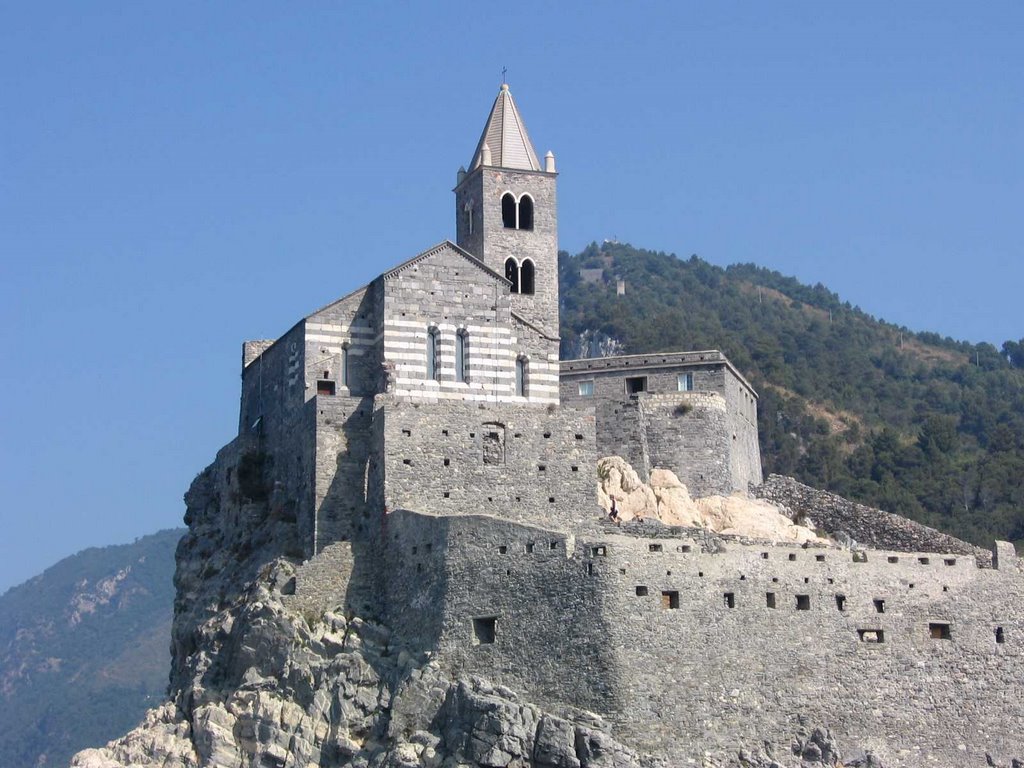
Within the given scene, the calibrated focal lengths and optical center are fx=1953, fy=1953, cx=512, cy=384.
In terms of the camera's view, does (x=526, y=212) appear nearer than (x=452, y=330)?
No

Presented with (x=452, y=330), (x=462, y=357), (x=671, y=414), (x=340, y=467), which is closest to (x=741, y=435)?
(x=671, y=414)

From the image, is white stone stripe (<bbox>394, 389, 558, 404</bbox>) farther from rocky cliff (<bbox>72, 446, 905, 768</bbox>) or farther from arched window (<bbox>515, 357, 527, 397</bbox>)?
rocky cliff (<bbox>72, 446, 905, 768</bbox>)

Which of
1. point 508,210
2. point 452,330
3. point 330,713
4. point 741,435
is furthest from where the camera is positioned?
point 741,435

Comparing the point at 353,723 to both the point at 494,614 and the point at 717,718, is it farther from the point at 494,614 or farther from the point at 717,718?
the point at 717,718

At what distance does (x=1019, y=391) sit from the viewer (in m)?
136

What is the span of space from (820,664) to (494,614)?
10.1 meters

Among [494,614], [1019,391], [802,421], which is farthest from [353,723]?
[1019,391]

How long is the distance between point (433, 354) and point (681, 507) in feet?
33.7

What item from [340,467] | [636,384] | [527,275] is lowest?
[340,467]

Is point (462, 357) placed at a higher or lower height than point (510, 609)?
higher

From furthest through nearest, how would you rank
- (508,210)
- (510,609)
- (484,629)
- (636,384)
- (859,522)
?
(636,384), (508,210), (859,522), (484,629), (510,609)

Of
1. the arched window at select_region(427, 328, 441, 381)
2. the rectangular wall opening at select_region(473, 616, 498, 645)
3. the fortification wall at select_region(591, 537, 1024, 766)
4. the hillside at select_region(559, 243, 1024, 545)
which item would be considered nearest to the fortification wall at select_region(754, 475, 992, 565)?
the fortification wall at select_region(591, 537, 1024, 766)

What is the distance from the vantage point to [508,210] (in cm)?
7269

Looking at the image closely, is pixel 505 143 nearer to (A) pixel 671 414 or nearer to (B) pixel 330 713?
(A) pixel 671 414
